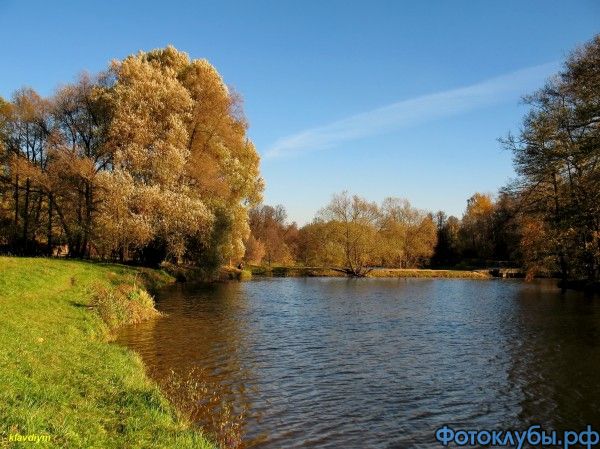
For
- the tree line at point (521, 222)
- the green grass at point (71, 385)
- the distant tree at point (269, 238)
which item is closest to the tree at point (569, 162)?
the tree line at point (521, 222)

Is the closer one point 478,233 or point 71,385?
point 71,385

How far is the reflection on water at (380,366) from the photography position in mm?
10797

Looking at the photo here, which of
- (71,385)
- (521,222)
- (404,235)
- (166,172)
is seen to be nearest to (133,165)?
(166,172)

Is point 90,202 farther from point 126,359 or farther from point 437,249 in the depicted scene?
point 437,249

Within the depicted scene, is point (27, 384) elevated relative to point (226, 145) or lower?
lower

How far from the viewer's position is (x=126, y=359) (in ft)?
45.7

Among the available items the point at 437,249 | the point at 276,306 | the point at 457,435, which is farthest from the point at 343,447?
the point at 437,249

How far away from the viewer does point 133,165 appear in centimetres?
3550

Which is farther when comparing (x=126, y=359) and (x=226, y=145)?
(x=226, y=145)

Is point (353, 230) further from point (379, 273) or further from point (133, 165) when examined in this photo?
point (133, 165)

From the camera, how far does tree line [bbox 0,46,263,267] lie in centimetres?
3484

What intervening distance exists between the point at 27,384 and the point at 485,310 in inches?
1070

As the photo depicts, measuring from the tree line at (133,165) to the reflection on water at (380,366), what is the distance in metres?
8.91

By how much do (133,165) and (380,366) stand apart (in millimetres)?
26341
